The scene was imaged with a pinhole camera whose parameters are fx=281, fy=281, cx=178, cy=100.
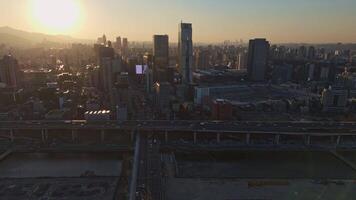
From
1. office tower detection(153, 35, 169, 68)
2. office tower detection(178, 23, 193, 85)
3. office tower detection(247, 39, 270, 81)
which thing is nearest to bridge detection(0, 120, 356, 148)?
office tower detection(178, 23, 193, 85)

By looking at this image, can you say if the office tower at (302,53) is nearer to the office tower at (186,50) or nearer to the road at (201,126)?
the office tower at (186,50)

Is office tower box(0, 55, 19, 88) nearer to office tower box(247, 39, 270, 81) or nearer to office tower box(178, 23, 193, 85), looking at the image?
office tower box(178, 23, 193, 85)

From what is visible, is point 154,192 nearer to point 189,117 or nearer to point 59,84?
point 189,117

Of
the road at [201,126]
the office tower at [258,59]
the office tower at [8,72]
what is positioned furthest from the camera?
the office tower at [258,59]

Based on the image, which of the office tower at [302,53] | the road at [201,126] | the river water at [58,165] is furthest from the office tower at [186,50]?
the office tower at [302,53]

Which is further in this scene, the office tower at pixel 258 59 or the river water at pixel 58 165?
the office tower at pixel 258 59

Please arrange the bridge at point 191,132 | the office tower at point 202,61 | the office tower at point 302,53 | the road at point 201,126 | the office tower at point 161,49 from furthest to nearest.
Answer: the office tower at point 302,53 → the office tower at point 202,61 → the office tower at point 161,49 → the road at point 201,126 → the bridge at point 191,132
